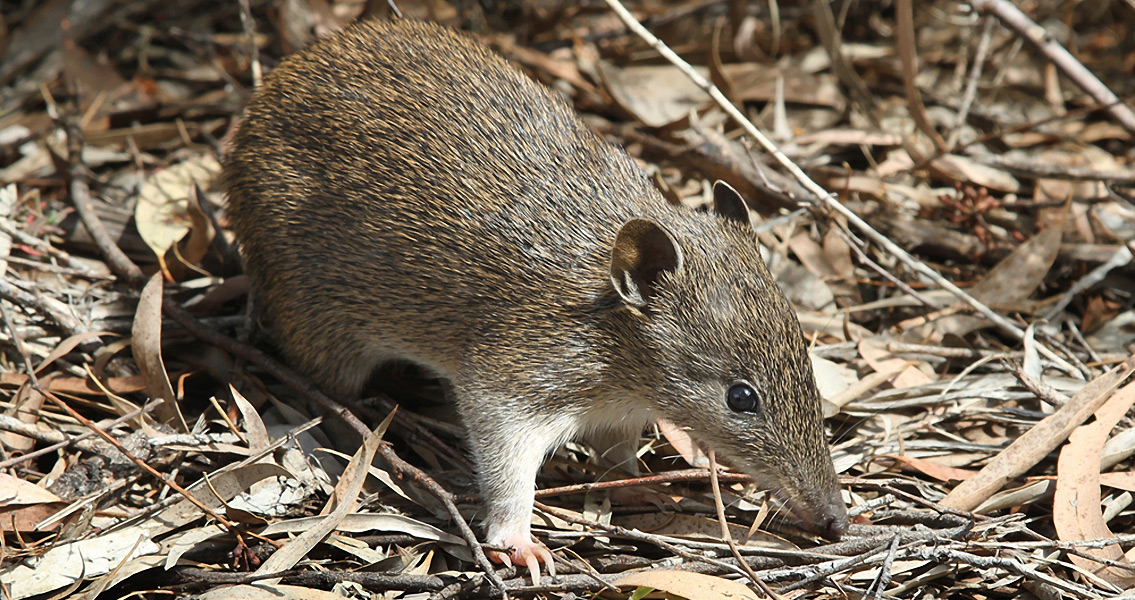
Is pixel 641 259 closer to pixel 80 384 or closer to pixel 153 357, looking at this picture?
pixel 153 357

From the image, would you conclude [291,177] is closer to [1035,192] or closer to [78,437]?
[78,437]

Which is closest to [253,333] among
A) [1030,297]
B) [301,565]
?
[301,565]

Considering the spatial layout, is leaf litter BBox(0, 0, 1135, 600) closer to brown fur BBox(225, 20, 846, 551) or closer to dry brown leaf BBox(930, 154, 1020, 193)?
dry brown leaf BBox(930, 154, 1020, 193)

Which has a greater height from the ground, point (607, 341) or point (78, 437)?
point (607, 341)

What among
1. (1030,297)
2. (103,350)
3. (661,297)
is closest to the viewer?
(661,297)

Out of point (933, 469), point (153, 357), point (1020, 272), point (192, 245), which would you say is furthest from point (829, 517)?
point (192, 245)
